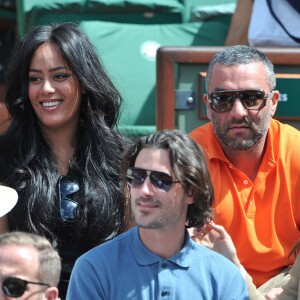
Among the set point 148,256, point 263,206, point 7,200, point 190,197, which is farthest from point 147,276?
point 263,206

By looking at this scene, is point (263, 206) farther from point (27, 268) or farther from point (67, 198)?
point (27, 268)

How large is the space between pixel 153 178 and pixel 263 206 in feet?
2.82

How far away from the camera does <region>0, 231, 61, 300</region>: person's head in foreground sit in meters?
2.48

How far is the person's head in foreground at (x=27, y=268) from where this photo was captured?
2484 mm

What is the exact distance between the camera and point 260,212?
352cm

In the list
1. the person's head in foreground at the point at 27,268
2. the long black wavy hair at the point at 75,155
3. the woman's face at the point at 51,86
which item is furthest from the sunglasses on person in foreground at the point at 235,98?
the person's head in foreground at the point at 27,268

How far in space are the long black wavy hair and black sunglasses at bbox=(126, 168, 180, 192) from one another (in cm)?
66

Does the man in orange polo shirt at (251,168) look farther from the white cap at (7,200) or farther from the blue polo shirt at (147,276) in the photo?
the white cap at (7,200)

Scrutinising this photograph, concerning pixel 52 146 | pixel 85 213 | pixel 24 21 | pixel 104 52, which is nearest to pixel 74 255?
pixel 85 213

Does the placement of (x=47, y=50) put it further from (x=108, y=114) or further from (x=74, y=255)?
(x=74, y=255)

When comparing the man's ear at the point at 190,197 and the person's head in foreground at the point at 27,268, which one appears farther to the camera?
the man's ear at the point at 190,197

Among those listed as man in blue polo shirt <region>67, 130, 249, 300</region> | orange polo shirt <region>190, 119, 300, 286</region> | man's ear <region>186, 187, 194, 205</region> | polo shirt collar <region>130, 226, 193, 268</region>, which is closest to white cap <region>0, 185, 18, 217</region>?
man in blue polo shirt <region>67, 130, 249, 300</region>

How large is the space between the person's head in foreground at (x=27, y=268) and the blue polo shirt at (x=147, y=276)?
18 centimetres

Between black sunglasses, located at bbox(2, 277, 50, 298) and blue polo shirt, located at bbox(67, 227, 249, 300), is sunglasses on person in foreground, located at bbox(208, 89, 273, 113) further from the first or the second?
black sunglasses, located at bbox(2, 277, 50, 298)
